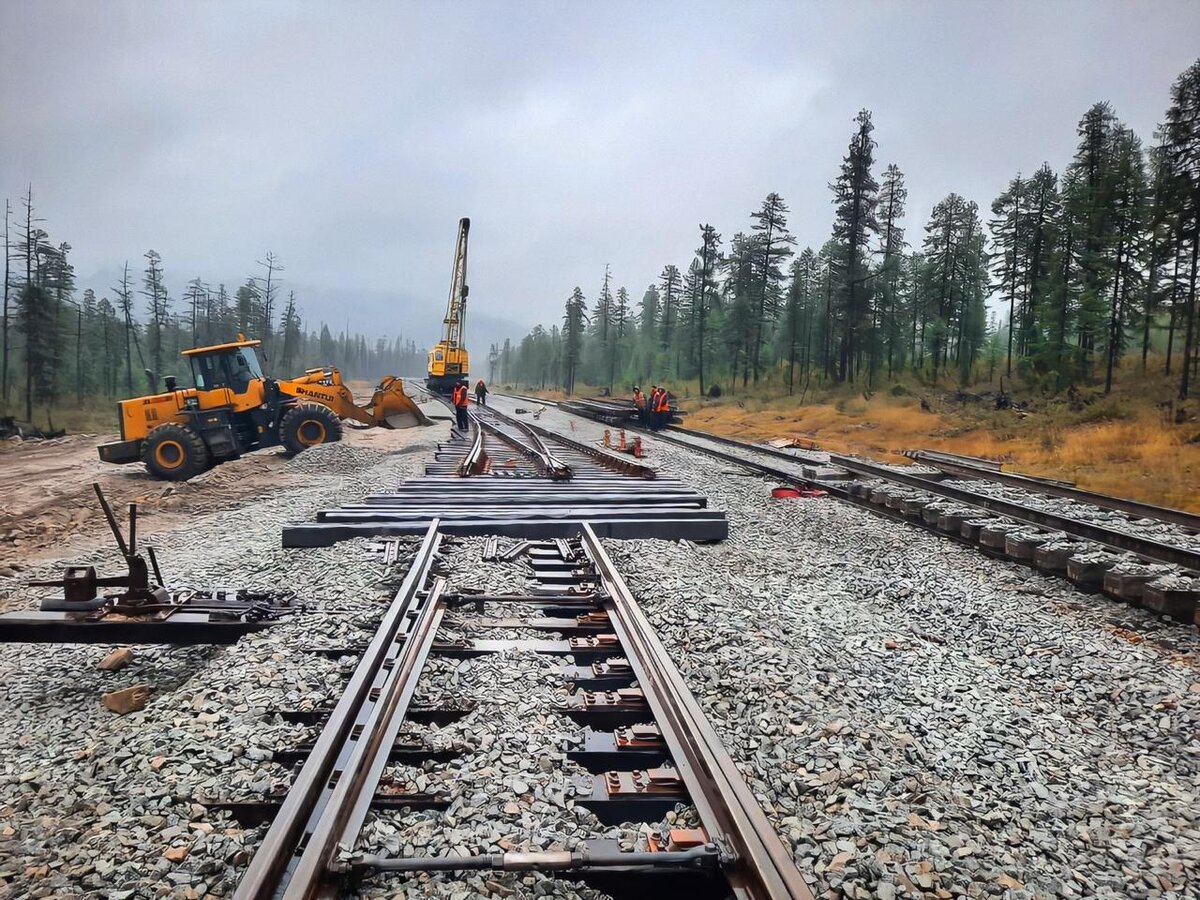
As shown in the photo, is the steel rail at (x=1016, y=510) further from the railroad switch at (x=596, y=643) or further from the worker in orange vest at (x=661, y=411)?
the worker in orange vest at (x=661, y=411)

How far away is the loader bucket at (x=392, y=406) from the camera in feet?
79.5

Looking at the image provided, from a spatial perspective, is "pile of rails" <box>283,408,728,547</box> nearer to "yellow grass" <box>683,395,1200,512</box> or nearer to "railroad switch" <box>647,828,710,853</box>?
"railroad switch" <box>647,828,710,853</box>

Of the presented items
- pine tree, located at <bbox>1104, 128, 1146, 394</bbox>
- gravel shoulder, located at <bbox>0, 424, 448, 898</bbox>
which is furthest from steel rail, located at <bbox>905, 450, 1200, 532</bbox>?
pine tree, located at <bbox>1104, 128, 1146, 394</bbox>

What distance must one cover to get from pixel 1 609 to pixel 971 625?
8.42 metres

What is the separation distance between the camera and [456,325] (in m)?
42.9

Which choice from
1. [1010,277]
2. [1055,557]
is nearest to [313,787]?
[1055,557]

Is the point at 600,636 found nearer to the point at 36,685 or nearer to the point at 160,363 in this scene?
the point at 36,685

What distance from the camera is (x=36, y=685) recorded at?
432 centimetres

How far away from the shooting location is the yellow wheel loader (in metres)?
16.2

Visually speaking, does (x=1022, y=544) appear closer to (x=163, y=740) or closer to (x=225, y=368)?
(x=163, y=740)

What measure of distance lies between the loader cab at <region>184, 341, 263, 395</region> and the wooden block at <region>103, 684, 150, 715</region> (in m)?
14.8

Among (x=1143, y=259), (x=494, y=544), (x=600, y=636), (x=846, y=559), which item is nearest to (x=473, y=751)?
(x=600, y=636)

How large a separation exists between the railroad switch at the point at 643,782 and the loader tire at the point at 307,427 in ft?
55.2

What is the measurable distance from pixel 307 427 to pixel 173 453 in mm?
3080
